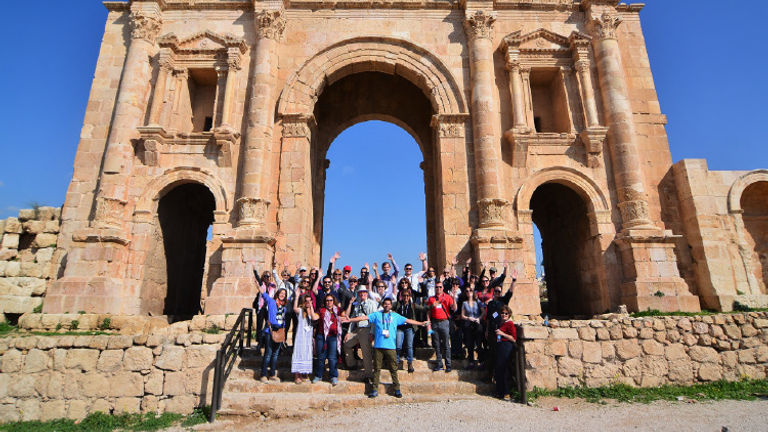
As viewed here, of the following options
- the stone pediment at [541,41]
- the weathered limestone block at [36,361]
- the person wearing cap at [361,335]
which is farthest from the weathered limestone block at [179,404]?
the stone pediment at [541,41]

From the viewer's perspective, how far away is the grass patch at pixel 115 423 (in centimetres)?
661

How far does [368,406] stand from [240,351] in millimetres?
2863

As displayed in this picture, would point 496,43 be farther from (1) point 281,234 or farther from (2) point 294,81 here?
(1) point 281,234

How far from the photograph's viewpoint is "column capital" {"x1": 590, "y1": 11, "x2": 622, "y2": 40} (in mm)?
13953

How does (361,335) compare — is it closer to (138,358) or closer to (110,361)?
(138,358)

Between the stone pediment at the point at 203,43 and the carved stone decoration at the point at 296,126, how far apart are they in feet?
9.78

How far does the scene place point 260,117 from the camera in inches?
510

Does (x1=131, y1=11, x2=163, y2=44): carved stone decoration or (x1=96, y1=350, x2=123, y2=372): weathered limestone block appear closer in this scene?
(x1=96, y1=350, x2=123, y2=372): weathered limestone block

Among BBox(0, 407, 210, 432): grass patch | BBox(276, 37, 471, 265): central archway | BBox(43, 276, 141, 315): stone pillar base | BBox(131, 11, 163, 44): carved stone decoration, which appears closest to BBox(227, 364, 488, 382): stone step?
BBox(0, 407, 210, 432): grass patch

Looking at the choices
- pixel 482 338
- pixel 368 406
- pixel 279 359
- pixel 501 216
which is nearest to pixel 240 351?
pixel 279 359

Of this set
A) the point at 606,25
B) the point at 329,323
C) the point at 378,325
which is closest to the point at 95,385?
the point at 329,323

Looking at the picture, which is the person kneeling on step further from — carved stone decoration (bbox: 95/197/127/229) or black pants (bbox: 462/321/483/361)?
carved stone decoration (bbox: 95/197/127/229)

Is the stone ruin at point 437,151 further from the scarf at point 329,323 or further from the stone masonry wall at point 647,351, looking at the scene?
the scarf at point 329,323

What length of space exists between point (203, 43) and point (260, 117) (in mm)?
3822
